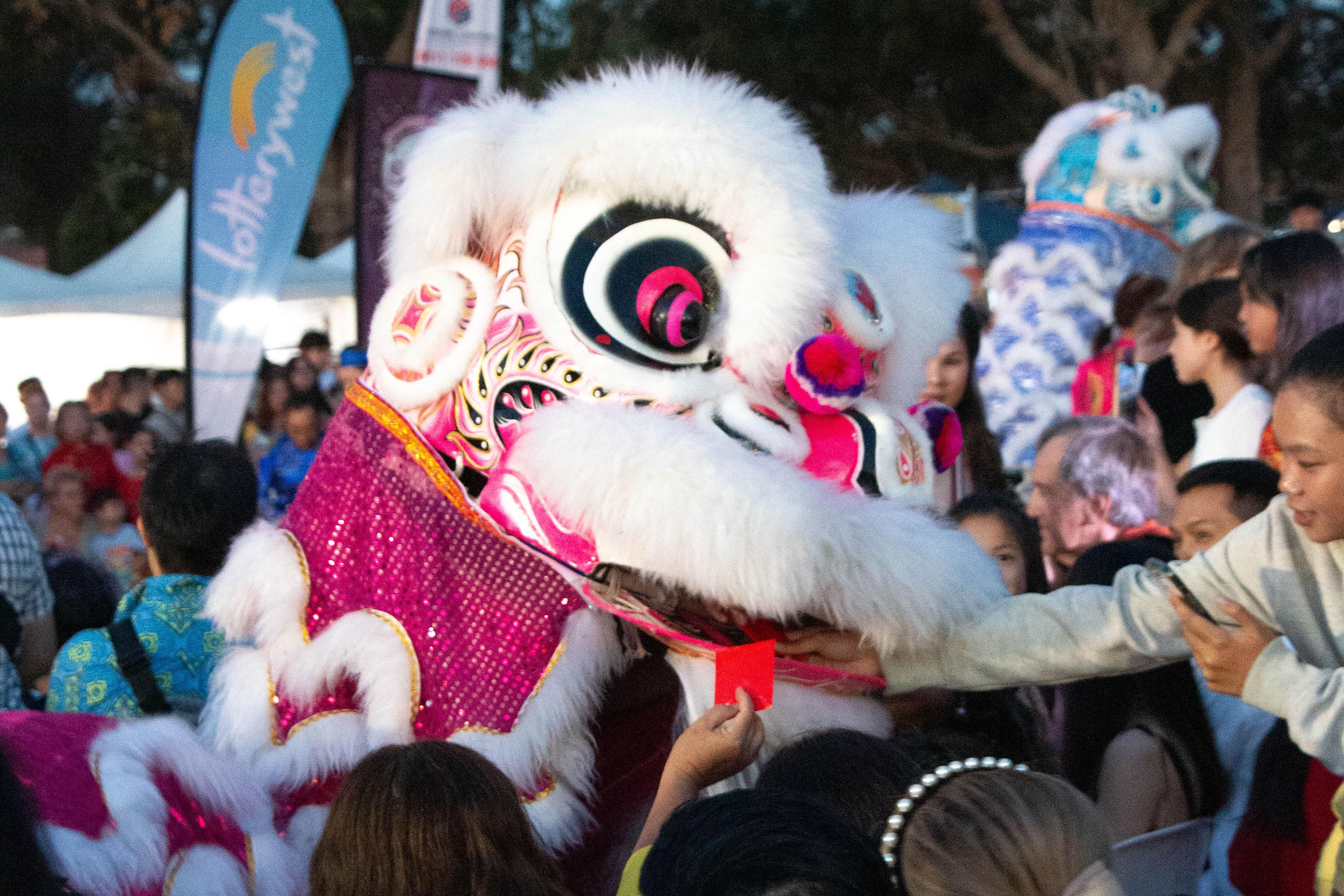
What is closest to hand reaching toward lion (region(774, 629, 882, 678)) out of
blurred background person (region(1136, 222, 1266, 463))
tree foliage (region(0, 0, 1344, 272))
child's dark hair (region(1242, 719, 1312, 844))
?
child's dark hair (region(1242, 719, 1312, 844))

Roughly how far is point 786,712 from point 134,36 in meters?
14.1

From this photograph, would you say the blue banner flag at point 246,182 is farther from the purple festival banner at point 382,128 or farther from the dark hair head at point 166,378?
the dark hair head at point 166,378

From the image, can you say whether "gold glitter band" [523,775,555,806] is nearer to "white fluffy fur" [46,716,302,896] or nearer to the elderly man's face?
"white fluffy fur" [46,716,302,896]

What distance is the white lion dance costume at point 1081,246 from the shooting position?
527 cm

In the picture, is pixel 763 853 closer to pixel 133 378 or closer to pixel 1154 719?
pixel 1154 719

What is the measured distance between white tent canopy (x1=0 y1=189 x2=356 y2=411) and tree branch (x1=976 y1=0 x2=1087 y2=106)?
6184 mm

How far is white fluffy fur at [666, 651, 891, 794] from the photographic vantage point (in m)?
1.87

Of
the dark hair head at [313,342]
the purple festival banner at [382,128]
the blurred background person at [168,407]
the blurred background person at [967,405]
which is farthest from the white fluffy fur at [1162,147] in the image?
the dark hair head at [313,342]

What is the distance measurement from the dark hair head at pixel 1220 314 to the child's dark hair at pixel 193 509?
237 cm

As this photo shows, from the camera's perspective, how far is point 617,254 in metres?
1.88

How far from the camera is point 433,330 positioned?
200 centimetres

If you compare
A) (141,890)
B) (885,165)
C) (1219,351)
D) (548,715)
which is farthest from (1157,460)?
(885,165)

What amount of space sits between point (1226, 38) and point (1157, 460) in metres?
10.0

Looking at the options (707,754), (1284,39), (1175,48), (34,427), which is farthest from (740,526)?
(1284,39)
